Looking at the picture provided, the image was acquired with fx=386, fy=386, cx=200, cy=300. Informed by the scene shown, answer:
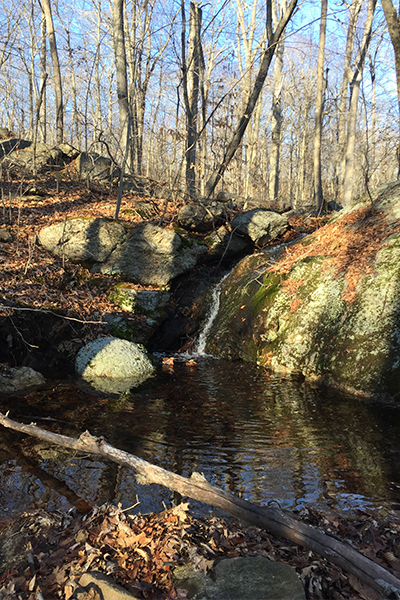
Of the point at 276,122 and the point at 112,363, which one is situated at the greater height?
the point at 276,122

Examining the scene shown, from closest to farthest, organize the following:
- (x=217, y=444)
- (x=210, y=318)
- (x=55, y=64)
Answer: (x=217, y=444) < (x=210, y=318) < (x=55, y=64)

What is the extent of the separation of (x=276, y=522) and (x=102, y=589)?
113 centimetres

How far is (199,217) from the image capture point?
1218cm

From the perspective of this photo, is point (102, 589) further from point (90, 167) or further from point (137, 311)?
point (90, 167)

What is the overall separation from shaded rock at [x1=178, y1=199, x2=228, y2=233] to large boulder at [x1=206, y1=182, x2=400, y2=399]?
2423 millimetres

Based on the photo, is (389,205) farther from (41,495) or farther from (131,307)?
(41,495)

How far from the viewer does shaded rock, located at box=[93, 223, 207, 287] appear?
421 inches

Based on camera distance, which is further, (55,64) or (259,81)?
(55,64)

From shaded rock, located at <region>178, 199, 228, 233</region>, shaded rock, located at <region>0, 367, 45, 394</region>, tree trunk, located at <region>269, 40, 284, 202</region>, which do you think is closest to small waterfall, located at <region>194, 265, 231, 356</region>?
shaded rock, located at <region>178, 199, 228, 233</region>

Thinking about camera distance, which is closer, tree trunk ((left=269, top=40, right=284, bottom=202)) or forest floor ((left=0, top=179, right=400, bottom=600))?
forest floor ((left=0, top=179, right=400, bottom=600))

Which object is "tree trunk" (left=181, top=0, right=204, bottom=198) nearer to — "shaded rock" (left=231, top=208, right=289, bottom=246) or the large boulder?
"shaded rock" (left=231, top=208, right=289, bottom=246)

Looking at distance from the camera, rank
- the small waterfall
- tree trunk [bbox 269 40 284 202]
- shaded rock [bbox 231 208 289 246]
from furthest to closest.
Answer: tree trunk [bbox 269 40 284 202], shaded rock [bbox 231 208 289 246], the small waterfall

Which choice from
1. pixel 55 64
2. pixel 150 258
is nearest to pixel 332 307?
pixel 150 258

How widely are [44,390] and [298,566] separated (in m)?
5.43
